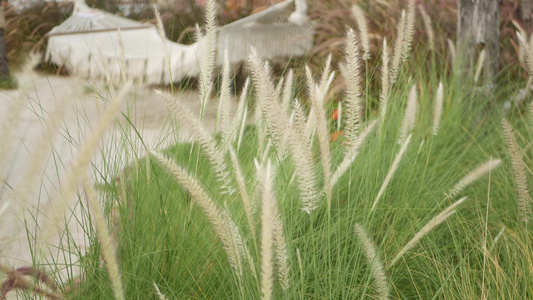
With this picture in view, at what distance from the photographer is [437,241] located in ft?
5.88

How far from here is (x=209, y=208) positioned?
0.84 m

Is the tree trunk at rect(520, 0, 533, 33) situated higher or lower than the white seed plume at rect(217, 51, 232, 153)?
higher

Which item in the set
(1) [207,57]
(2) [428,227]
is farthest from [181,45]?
(2) [428,227]

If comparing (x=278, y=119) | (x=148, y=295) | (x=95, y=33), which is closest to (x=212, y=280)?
(x=148, y=295)

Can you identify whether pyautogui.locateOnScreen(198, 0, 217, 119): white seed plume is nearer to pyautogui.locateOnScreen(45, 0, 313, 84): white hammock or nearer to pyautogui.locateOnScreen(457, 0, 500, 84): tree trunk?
pyautogui.locateOnScreen(457, 0, 500, 84): tree trunk

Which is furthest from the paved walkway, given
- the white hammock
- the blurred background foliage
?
the blurred background foliage

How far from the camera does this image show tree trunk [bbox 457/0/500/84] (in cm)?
331

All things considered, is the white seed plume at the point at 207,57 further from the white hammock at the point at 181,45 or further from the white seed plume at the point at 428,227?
the white hammock at the point at 181,45

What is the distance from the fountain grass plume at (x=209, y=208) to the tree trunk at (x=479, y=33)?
2.65 m

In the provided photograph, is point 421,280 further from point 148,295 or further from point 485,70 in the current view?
point 485,70

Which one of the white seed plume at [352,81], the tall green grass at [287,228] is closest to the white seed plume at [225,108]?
the tall green grass at [287,228]

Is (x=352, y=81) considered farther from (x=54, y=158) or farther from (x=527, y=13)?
(x=527, y=13)

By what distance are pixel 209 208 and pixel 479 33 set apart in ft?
9.61

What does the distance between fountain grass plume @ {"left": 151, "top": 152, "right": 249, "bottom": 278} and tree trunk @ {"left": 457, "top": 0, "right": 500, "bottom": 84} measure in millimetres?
2648
